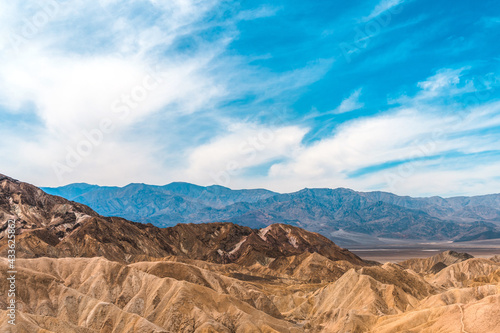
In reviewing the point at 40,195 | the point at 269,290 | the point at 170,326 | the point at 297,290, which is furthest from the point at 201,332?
the point at 40,195

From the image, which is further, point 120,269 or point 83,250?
point 83,250

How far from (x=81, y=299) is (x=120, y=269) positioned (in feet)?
52.7

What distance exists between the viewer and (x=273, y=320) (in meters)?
75.8

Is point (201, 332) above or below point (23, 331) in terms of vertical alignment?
below

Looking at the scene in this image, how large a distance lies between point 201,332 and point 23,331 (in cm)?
2599

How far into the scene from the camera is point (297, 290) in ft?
424

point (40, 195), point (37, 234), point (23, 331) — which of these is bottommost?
point (23, 331)

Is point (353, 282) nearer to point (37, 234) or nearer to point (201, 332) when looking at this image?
point (201, 332)

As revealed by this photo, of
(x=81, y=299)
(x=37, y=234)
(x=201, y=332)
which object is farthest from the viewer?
(x=37, y=234)

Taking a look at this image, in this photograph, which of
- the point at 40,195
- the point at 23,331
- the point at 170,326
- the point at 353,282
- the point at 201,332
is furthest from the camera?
the point at 40,195

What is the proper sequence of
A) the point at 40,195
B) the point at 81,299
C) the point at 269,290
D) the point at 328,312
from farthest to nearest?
1. the point at 40,195
2. the point at 269,290
3. the point at 328,312
4. the point at 81,299

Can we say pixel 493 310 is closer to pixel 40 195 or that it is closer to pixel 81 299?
pixel 81 299

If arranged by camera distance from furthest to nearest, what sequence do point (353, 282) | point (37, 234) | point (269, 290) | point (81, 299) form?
point (37, 234), point (269, 290), point (353, 282), point (81, 299)

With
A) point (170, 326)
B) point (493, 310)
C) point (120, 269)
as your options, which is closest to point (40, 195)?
point (120, 269)
